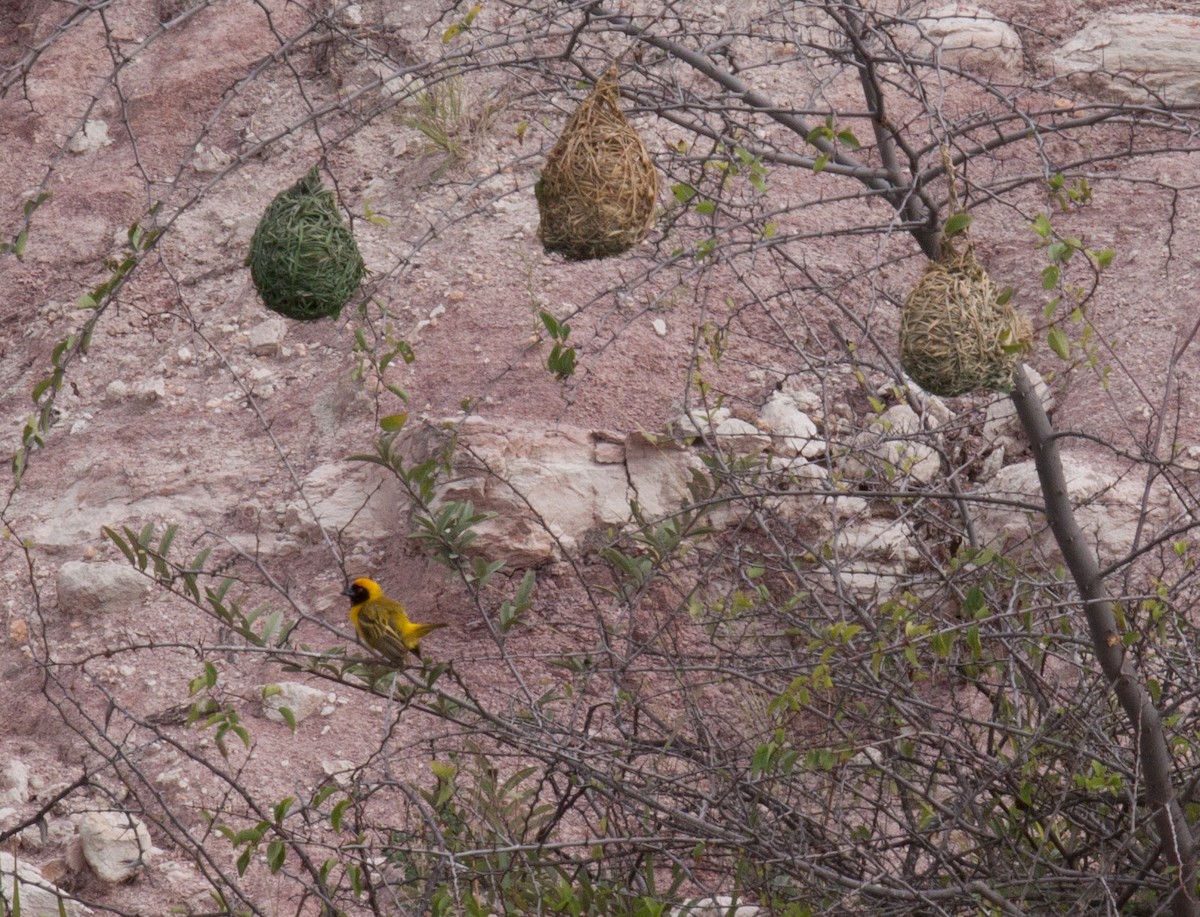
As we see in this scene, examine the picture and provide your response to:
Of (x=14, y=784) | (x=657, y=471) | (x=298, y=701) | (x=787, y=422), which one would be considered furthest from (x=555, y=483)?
(x=14, y=784)

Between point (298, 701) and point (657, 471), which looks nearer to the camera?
point (298, 701)

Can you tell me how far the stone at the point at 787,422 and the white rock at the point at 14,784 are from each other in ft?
11.1

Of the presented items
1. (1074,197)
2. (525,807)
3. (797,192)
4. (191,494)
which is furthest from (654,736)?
(797,192)

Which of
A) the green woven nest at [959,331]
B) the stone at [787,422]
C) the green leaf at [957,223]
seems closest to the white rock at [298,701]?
the stone at [787,422]

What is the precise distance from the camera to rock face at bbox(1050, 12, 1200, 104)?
25.4 ft

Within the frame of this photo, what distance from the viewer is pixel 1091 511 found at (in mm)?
5523

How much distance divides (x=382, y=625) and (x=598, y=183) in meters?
1.36

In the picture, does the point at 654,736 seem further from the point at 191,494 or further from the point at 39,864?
the point at 191,494

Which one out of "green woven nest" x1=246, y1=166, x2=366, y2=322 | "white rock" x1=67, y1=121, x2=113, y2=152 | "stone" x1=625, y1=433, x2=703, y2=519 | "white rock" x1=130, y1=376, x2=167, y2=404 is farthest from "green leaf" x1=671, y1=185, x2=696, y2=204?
"white rock" x1=67, y1=121, x2=113, y2=152

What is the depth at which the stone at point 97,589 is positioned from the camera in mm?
6270

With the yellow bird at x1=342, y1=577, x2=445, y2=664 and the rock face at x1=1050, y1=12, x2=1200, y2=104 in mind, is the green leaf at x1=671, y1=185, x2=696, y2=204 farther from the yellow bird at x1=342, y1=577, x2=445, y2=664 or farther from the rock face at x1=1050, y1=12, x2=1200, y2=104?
the rock face at x1=1050, y1=12, x2=1200, y2=104

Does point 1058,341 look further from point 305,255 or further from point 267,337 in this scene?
point 267,337

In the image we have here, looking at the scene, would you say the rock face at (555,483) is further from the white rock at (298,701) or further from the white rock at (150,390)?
the white rock at (150,390)

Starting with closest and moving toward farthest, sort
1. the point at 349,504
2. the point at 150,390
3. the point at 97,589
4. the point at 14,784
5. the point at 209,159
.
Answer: the point at 14,784
the point at 97,589
the point at 349,504
the point at 150,390
the point at 209,159
